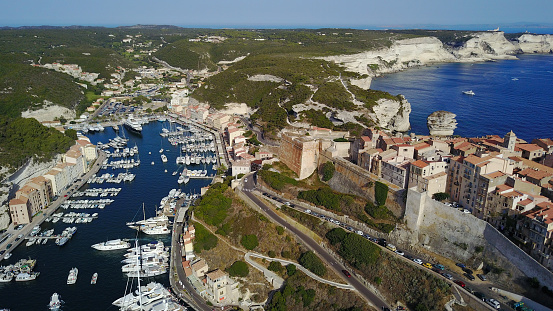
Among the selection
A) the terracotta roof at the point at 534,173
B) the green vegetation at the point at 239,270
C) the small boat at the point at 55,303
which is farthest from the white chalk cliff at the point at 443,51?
the small boat at the point at 55,303

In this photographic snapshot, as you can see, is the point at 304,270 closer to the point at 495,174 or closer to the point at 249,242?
the point at 249,242

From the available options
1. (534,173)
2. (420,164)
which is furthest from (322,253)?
(534,173)

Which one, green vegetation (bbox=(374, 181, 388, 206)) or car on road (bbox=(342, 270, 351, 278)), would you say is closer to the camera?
car on road (bbox=(342, 270, 351, 278))

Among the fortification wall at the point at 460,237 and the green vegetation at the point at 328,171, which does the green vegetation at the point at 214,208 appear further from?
the fortification wall at the point at 460,237

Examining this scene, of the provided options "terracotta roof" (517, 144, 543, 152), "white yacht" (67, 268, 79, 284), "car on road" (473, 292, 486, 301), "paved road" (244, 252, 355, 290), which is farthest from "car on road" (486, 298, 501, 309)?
"white yacht" (67, 268, 79, 284)

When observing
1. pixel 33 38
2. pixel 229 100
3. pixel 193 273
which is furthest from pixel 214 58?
pixel 193 273

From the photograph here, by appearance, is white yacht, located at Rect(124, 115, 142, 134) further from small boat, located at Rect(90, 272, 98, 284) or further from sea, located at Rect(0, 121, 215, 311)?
small boat, located at Rect(90, 272, 98, 284)
